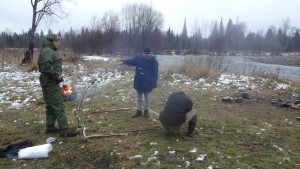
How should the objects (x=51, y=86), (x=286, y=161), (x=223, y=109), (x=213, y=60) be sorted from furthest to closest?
(x=213, y=60)
(x=223, y=109)
(x=51, y=86)
(x=286, y=161)

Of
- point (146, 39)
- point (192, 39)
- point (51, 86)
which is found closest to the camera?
point (51, 86)

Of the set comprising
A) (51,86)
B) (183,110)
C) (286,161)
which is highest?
(51,86)

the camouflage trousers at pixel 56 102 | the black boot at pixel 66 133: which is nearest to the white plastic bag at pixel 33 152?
the black boot at pixel 66 133

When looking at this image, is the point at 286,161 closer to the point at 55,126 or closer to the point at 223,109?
the point at 223,109

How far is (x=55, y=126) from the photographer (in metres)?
7.34

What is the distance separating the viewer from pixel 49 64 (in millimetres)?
6422

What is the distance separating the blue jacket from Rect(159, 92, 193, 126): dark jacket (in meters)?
1.71

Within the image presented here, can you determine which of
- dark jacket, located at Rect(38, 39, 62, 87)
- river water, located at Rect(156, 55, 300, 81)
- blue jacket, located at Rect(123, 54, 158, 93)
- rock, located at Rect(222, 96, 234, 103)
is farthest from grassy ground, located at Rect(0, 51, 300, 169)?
river water, located at Rect(156, 55, 300, 81)

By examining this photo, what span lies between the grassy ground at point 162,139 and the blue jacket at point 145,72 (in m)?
0.90

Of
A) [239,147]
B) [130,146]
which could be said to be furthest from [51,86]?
[239,147]

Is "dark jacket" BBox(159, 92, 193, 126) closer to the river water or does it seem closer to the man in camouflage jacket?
the man in camouflage jacket

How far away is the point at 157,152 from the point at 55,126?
287cm

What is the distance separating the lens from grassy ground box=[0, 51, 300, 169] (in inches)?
215

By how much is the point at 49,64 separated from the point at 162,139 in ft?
9.27
